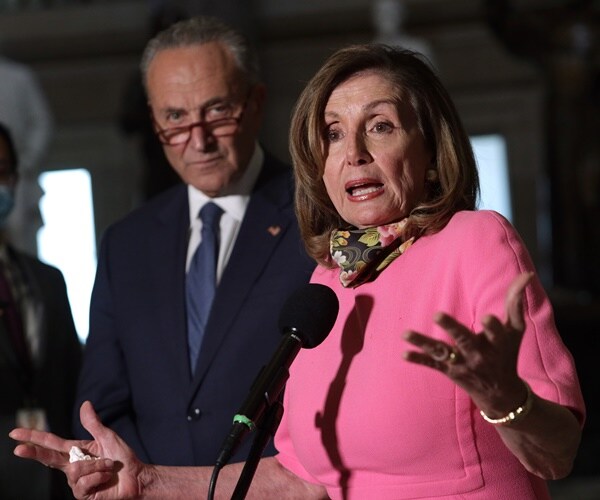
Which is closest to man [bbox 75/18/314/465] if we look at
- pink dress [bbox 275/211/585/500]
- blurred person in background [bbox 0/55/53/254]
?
pink dress [bbox 275/211/585/500]

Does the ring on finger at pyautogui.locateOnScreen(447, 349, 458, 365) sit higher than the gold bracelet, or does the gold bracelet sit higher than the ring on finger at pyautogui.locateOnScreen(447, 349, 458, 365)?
the ring on finger at pyautogui.locateOnScreen(447, 349, 458, 365)

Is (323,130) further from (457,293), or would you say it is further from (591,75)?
(591,75)

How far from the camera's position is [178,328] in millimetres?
2955

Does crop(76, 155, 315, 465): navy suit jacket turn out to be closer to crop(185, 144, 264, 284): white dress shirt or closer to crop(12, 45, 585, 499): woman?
crop(185, 144, 264, 284): white dress shirt

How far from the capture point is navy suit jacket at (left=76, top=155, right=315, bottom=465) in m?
2.87

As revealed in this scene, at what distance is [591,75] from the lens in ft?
26.4

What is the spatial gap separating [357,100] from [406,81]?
Result: 0.09m

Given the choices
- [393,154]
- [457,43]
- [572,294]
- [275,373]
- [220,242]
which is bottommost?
[572,294]

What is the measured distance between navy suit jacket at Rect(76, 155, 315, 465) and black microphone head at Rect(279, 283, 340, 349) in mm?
790

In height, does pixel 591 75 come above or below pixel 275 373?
below

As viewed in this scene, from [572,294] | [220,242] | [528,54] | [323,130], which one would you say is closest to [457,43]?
[528,54]

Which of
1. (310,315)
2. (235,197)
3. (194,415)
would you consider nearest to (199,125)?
(235,197)

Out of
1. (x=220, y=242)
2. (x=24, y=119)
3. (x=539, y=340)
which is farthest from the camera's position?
(x=24, y=119)

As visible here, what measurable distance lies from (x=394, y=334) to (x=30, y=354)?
6.27 ft
